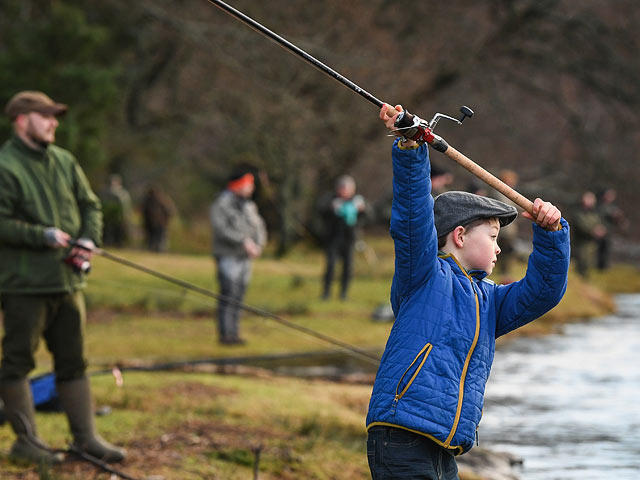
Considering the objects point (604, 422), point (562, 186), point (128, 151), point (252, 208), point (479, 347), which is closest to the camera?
point (479, 347)

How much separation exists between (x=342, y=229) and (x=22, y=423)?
Answer: 1101cm

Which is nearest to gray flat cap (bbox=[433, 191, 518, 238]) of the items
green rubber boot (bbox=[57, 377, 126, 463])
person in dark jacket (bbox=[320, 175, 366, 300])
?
green rubber boot (bbox=[57, 377, 126, 463])

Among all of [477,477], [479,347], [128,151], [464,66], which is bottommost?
[477,477]

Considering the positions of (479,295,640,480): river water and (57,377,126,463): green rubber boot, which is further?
(479,295,640,480): river water

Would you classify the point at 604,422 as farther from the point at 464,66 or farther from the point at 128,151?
the point at 128,151

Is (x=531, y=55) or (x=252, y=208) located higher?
(x=531, y=55)

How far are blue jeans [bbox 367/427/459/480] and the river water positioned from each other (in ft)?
10.3

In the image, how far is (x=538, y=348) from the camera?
13.2m

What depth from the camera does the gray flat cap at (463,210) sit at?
3.96 m

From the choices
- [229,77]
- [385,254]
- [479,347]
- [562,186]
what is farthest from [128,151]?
[479,347]

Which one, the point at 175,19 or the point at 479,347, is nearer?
the point at 479,347

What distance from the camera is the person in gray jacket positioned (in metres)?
11.9

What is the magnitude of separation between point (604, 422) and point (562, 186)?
87.4 feet

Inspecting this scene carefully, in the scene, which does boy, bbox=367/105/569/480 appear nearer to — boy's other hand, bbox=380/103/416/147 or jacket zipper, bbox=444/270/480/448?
jacket zipper, bbox=444/270/480/448
